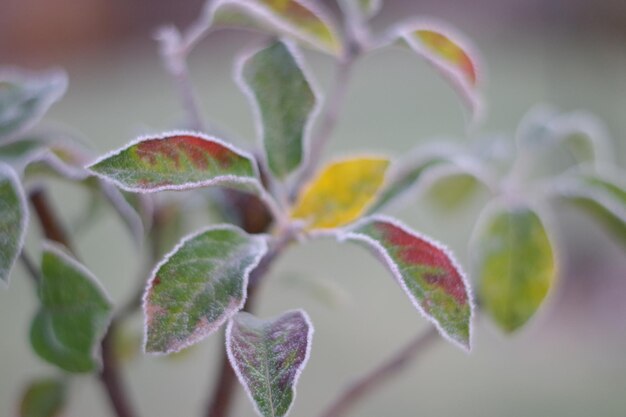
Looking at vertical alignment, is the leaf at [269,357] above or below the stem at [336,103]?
above

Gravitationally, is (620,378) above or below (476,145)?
below

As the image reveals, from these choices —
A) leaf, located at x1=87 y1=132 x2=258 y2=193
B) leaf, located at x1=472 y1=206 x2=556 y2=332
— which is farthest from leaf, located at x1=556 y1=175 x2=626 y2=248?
leaf, located at x1=87 y1=132 x2=258 y2=193

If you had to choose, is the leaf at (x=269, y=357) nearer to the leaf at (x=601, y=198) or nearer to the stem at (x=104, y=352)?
the stem at (x=104, y=352)

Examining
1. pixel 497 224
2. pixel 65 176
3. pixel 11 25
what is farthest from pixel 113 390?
pixel 11 25

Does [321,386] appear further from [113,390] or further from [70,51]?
[70,51]

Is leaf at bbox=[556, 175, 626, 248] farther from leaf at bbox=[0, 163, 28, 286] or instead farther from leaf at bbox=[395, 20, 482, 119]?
leaf at bbox=[0, 163, 28, 286]

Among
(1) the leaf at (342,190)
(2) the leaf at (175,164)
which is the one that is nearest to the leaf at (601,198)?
(1) the leaf at (342,190)
